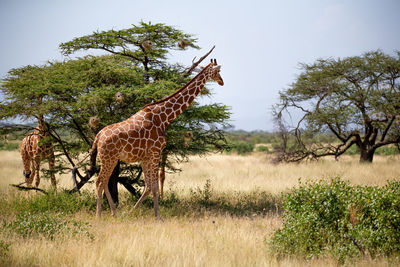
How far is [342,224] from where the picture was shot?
5.66 m

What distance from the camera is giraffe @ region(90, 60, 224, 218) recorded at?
751 centimetres

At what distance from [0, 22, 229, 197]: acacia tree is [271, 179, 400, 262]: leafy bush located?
151 inches

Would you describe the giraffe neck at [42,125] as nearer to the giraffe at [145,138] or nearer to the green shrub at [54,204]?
the green shrub at [54,204]

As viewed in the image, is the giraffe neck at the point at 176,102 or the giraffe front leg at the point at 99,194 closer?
the giraffe front leg at the point at 99,194

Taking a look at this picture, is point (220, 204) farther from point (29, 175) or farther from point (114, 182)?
point (29, 175)

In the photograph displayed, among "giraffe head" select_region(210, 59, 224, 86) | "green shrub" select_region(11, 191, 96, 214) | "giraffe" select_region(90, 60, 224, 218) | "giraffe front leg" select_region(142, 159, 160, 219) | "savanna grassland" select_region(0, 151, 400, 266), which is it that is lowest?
"savanna grassland" select_region(0, 151, 400, 266)

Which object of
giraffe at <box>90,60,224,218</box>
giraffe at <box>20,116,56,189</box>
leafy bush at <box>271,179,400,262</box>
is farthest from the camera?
giraffe at <box>20,116,56,189</box>

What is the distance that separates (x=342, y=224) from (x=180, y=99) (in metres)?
4.26

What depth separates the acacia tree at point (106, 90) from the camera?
870cm

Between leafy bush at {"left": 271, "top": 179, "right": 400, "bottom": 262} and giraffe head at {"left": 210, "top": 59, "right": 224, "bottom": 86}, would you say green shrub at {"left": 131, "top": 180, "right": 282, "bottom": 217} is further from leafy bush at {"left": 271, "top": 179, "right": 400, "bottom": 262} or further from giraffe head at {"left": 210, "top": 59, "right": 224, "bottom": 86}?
giraffe head at {"left": 210, "top": 59, "right": 224, "bottom": 86}

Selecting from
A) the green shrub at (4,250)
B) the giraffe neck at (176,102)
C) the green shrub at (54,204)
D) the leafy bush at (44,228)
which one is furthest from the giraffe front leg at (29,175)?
the green shrub at (4,250)

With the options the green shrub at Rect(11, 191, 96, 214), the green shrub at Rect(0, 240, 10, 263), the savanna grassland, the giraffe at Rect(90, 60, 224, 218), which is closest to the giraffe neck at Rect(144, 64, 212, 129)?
the giraffe at Rect(90, 60, 224, 218)

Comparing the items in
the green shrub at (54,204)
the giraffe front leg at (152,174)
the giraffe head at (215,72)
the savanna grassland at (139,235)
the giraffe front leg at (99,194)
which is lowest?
the savanna grassland at (139,235)

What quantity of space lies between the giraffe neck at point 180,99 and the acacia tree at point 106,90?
1.83 feet
